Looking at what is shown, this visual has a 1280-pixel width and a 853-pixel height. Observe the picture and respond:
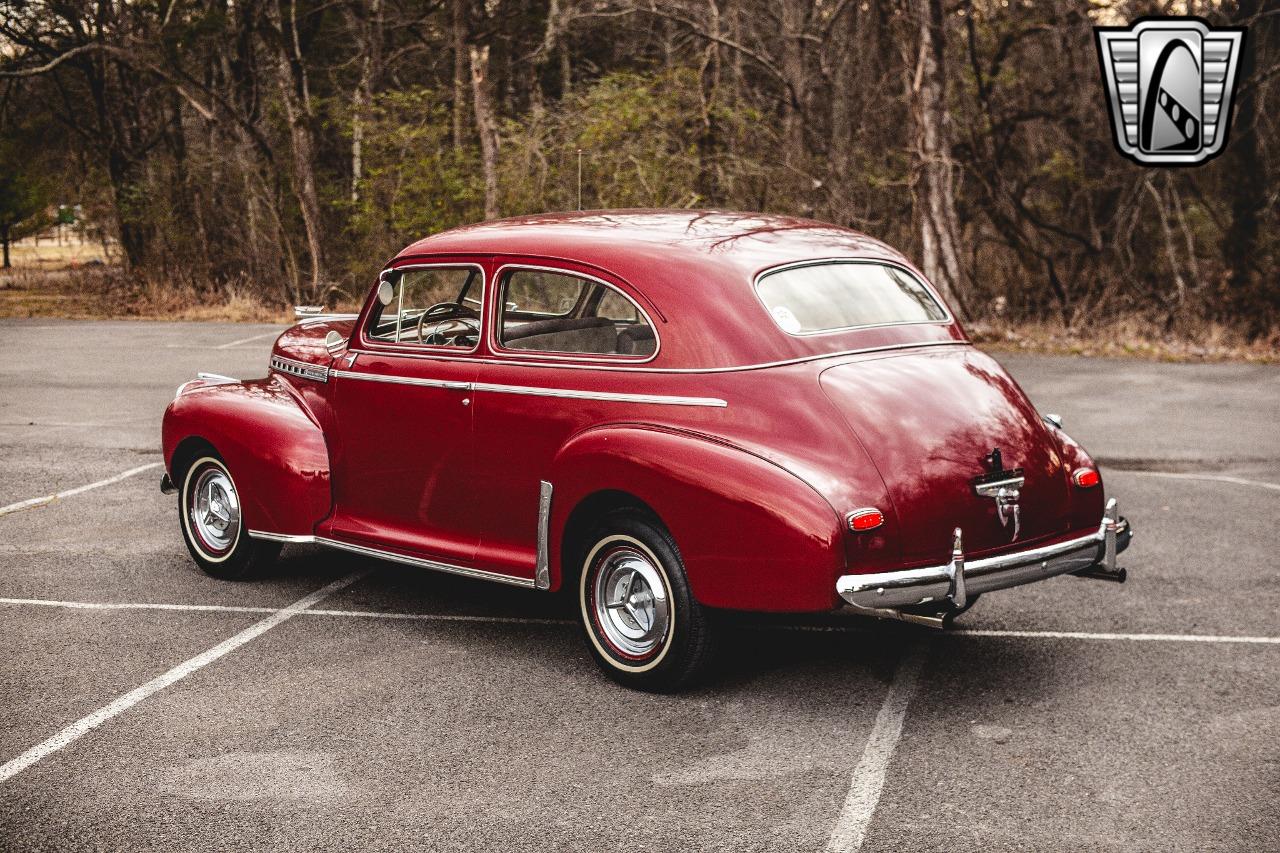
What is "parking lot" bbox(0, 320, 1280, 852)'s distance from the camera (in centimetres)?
411

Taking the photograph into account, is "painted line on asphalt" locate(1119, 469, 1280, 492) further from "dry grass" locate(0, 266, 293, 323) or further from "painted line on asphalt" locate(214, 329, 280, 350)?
"dry grass" locate(0, 266, 293, 323)

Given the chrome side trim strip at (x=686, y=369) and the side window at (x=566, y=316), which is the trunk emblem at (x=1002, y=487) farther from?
the side window at (x=566, y=316)

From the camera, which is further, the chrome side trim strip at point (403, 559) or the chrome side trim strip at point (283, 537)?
the chrome side trim strip at point (283, 537)

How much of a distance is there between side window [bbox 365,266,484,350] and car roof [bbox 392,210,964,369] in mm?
132

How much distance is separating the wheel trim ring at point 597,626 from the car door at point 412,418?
0.72 meters

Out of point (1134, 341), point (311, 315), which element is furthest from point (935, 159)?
point (311, 315)

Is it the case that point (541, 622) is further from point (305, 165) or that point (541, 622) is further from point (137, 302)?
point (137, 302)

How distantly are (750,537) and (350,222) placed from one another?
23.1 m

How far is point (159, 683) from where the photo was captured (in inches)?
216

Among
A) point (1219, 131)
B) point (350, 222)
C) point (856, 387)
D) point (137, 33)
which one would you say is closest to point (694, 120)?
point (1219, 131)

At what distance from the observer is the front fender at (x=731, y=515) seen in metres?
4.74

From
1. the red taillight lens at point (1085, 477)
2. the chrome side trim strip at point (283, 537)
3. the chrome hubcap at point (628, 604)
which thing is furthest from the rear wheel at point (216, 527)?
the red taillight lens at point (1085, 477)

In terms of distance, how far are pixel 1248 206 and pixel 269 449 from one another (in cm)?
1833

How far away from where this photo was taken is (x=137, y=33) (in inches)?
1073
